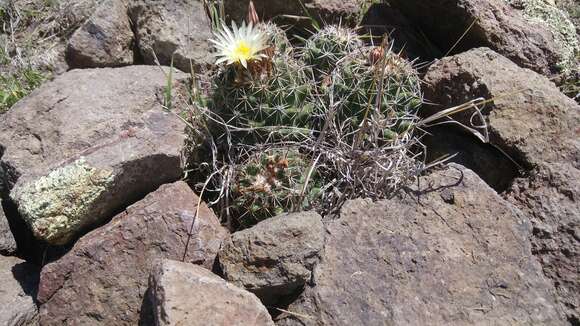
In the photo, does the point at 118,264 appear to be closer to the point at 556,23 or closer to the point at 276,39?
the point at 276,39

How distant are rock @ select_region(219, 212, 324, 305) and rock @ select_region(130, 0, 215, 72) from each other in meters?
1.48

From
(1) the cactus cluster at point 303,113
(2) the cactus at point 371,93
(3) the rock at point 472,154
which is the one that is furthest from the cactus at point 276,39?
(3) the rock at point 472,154

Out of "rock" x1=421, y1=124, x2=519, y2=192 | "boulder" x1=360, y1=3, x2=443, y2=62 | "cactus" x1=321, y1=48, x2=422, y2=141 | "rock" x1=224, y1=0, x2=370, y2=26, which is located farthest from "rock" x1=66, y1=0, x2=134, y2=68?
"rock" x1=421, y1=124, x2=519, y2=192

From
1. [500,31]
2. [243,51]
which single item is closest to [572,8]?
[500,31]

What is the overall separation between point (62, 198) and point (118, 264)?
1.33ft

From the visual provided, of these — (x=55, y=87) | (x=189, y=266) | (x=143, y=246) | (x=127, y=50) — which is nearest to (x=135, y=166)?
(x=143, y=246)

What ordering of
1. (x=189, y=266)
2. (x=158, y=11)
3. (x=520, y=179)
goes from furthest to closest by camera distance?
(x=158, y=11), (x=520, y=179), (x=189, y=266)

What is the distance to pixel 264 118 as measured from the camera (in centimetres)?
307

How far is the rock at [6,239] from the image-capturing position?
3.01 m

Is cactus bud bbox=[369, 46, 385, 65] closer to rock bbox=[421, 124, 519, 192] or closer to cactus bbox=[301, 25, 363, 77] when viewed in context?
cactus bbox=[301, 25, 363, 77]

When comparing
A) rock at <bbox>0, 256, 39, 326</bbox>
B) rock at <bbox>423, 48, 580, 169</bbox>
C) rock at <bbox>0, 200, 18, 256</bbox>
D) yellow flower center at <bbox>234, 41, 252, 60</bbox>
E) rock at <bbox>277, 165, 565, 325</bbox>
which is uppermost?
yellow flower center at <bbox>234, 41, 252, 60</bbox>

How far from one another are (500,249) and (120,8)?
2.77m

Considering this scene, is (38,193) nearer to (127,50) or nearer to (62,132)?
(62,132)

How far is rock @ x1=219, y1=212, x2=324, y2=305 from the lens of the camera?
2.49 m
